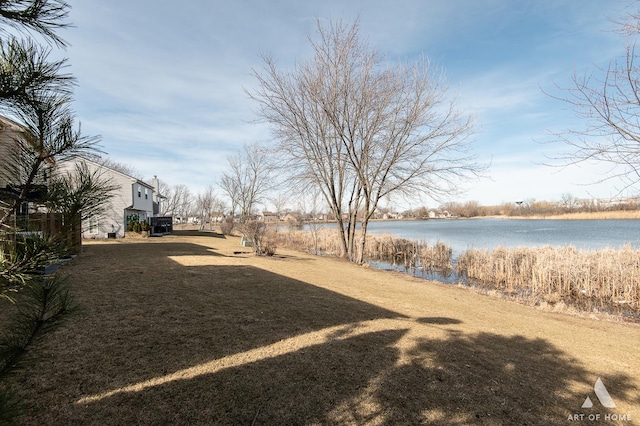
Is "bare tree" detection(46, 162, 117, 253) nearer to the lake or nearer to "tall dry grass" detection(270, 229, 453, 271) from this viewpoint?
"tall dry grass" detection(270, 229, 453, 271)

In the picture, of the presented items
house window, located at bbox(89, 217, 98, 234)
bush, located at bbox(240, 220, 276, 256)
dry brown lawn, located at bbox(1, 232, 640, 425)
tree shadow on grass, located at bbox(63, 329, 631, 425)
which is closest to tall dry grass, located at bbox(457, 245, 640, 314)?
dry brown lawn, located at bbox(1, 232, 640, 425)

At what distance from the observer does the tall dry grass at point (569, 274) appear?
10.1 meters

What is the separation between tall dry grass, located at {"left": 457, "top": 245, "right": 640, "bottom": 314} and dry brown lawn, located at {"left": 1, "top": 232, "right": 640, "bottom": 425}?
4.16 metres

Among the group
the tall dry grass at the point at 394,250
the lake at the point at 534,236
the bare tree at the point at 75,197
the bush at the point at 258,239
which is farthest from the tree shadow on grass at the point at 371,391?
the tall dry grass at the point at 394,250

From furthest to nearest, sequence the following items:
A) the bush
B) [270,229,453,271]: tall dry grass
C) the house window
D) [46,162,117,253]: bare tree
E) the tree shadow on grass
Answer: [270,229,453,271]: tall dry grass, the bush, the tree shadow on grass, the house window, [46,162,117,253]: bare tree

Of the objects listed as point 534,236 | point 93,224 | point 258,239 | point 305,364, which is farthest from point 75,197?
point 534,236

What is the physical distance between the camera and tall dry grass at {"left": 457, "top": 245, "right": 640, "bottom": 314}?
33.3 ft

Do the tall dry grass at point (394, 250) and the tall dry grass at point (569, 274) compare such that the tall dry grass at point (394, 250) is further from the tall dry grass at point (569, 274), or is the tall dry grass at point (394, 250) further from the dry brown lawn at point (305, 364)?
the dry brown lawn at point (305, 364)

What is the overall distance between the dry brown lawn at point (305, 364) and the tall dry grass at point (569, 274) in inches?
164

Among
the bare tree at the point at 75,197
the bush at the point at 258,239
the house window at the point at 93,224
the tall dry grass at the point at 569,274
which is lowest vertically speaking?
the tall dry grass at the point at 569,274

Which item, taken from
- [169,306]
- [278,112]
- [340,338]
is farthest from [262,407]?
[278,112]

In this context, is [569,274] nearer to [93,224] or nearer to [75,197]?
[93,224]

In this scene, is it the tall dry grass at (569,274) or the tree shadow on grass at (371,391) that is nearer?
the tree shadow on grass at (371,391)

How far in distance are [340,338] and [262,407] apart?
1.90 meters
